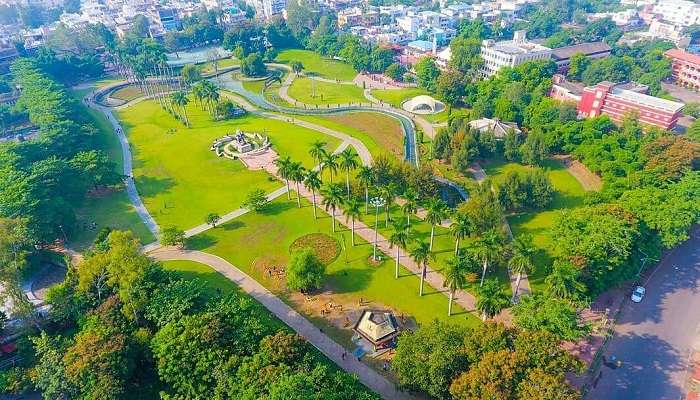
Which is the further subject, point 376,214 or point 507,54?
point 507,54

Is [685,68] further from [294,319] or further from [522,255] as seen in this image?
[294,319]

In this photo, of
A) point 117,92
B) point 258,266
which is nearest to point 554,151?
point 258,266

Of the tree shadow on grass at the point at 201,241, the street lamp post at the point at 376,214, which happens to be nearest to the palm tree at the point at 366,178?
the street lamp post at the point at 376,214

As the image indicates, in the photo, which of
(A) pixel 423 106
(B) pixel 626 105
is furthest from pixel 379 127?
(B) pixel 626 105

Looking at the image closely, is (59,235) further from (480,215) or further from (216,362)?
(480,215)

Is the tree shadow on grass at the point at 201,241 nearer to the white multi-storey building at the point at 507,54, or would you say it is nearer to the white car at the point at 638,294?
the white car at the point at 638,294

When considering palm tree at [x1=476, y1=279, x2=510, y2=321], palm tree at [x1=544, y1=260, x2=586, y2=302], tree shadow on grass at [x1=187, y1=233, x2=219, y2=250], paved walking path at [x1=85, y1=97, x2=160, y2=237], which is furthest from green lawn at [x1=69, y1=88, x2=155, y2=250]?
palm tree at [x1=544, y1=260, x2=586, y2=302]
